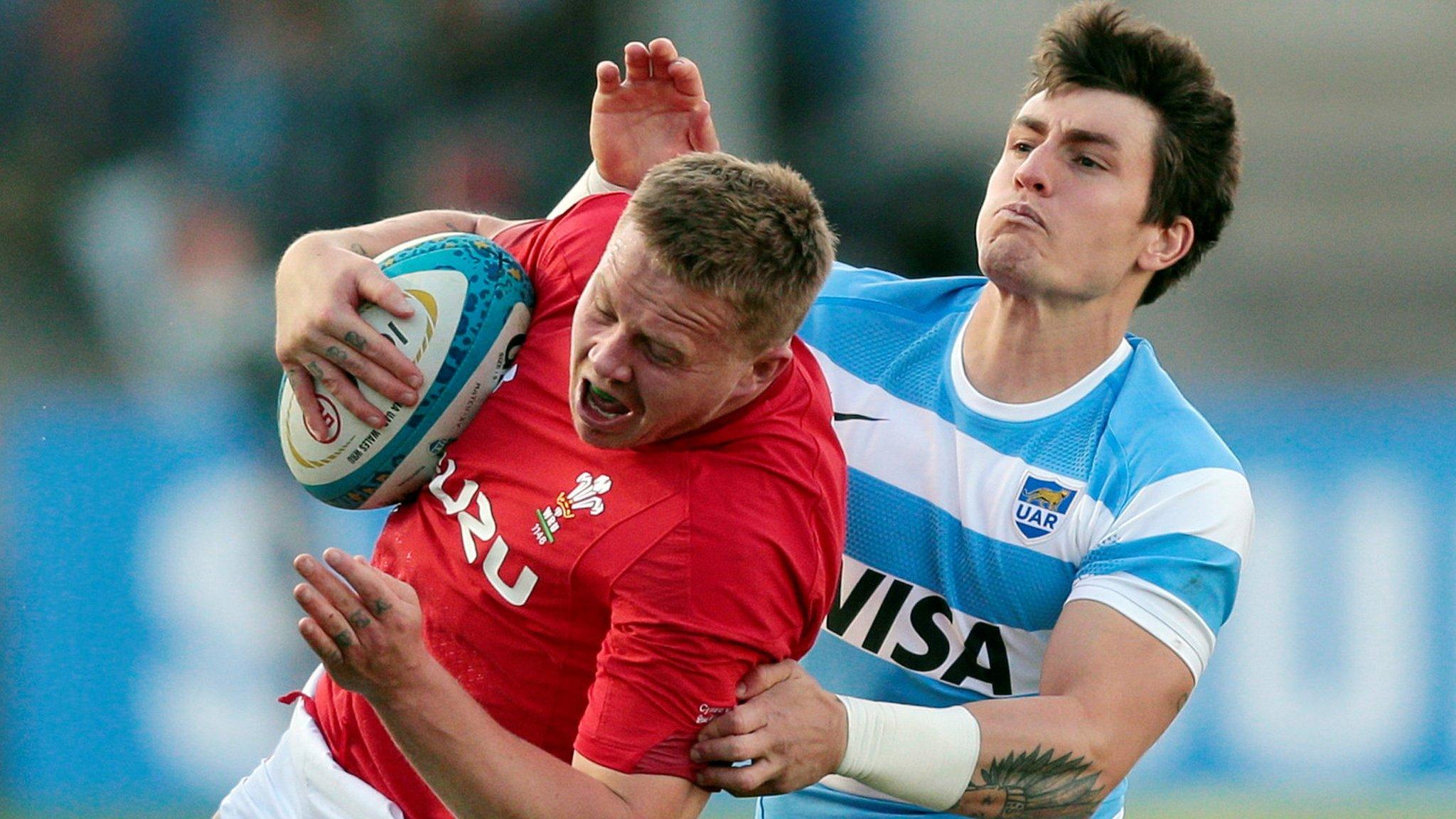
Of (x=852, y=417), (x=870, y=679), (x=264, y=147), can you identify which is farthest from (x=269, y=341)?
(x=870, y=679)

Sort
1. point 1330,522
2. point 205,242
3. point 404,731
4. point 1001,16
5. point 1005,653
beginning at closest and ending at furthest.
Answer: point 404,731, point 1005,653, point 1330,522, point 205,242, point 1001,16

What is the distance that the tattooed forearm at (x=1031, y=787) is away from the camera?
3182mm

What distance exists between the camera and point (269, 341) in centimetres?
686

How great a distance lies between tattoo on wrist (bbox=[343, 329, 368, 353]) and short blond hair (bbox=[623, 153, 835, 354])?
55 centimetres

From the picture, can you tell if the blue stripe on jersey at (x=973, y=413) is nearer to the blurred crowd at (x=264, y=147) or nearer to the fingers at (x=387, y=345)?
the fingers at (x=387, y=345)

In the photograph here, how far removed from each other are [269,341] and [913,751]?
4.48 metres

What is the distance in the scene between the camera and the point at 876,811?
12.1 ft

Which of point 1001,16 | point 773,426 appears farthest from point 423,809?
point 1001,16

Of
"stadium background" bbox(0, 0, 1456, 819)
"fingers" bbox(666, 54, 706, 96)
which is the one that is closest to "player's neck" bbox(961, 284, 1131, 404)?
"fingers" bbox(666, 54, 706, 96)

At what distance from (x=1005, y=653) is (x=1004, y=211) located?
0.95 metres

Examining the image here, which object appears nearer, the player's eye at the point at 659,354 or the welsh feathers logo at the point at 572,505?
the player's eye at the point at 659,354

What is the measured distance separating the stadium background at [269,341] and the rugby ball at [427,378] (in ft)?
11.3

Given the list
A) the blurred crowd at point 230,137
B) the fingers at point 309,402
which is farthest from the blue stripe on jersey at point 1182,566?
the blurred crowd at point 230,137

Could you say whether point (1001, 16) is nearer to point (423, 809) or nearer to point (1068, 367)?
point (1068, 367)
